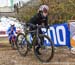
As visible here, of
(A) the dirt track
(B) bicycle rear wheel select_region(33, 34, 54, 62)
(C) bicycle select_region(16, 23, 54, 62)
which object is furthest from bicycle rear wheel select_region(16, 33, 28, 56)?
(B) bicycle rear wheel select_region(33, 34, 54, 62)

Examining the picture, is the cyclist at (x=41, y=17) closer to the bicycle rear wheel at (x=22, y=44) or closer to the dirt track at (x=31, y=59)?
the dirt track at (x=31, y=59)

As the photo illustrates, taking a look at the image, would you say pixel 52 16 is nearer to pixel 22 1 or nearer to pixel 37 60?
pixel 22 1

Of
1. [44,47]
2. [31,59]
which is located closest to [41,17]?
[44,47]

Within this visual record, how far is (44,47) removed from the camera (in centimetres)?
1017

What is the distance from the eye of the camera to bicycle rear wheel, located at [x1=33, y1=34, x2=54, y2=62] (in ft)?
32.6

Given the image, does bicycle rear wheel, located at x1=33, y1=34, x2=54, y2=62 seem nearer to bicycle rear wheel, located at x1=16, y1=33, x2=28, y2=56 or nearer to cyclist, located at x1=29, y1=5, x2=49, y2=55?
cyclist, located at x1=29, y1=5, x2=49, y2=55

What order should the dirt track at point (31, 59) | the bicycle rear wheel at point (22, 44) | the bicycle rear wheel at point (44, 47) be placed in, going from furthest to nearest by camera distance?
1. the bicycle rear wheel at point (22, 44)
2. the dirt track at point (31, 59)
3. the bicycle rear wheel at point (44, 47)

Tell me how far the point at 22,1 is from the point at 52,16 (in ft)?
29.3

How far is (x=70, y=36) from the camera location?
1222 centimetres

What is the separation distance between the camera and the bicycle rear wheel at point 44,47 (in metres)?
9.95

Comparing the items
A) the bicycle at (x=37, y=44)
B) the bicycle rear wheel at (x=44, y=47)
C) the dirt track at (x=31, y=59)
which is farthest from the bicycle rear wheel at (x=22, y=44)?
the bicycle rear wheel at (x=44, y=47)

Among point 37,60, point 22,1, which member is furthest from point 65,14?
point 37,60

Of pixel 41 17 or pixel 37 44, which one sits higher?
pixel 41 17

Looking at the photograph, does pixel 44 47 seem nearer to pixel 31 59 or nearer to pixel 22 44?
pixel 31 59
